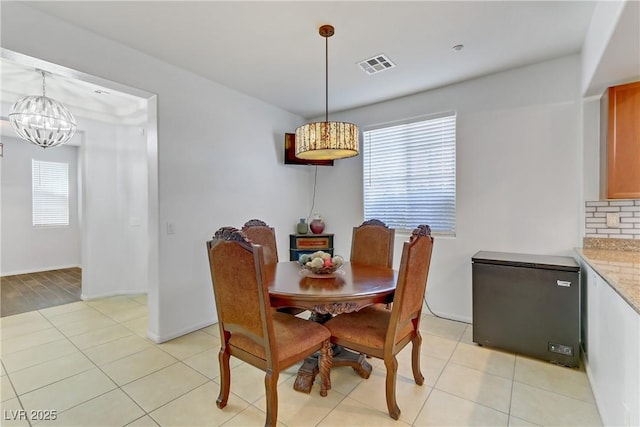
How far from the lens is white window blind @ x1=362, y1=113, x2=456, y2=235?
3.28m

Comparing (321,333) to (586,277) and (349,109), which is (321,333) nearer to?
(586,277)

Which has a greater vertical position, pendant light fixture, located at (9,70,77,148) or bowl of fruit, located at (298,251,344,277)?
pendant light fixture, located at (9,70,77,148)

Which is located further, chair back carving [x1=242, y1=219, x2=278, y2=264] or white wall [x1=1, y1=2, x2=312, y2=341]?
chair back carving [x1=242, y1=219, x2=278, y2=264]

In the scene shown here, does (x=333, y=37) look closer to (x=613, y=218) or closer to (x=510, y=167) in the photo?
(x=510, y=167)

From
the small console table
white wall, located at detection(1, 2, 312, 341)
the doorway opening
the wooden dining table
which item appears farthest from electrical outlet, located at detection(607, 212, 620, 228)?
the doorway opening

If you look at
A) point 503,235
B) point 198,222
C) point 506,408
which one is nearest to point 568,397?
point 506,408

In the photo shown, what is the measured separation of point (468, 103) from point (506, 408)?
2758mm

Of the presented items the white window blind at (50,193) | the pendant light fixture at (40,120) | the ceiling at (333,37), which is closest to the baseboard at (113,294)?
the pendant light fixture at (40,120)

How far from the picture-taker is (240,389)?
2.04 m

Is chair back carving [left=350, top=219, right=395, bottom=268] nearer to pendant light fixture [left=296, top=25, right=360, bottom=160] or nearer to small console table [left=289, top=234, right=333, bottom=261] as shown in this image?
Result: pendant light fixture [left=296, top=25, right=360, bottom=160]

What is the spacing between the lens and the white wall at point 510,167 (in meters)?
2.62

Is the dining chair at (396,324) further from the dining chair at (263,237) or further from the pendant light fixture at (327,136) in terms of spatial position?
the dining chair at (263,237)

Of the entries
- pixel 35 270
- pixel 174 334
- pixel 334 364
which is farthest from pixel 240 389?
pixel 35 270

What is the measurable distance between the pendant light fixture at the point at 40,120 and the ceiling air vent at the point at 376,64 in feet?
10.5
